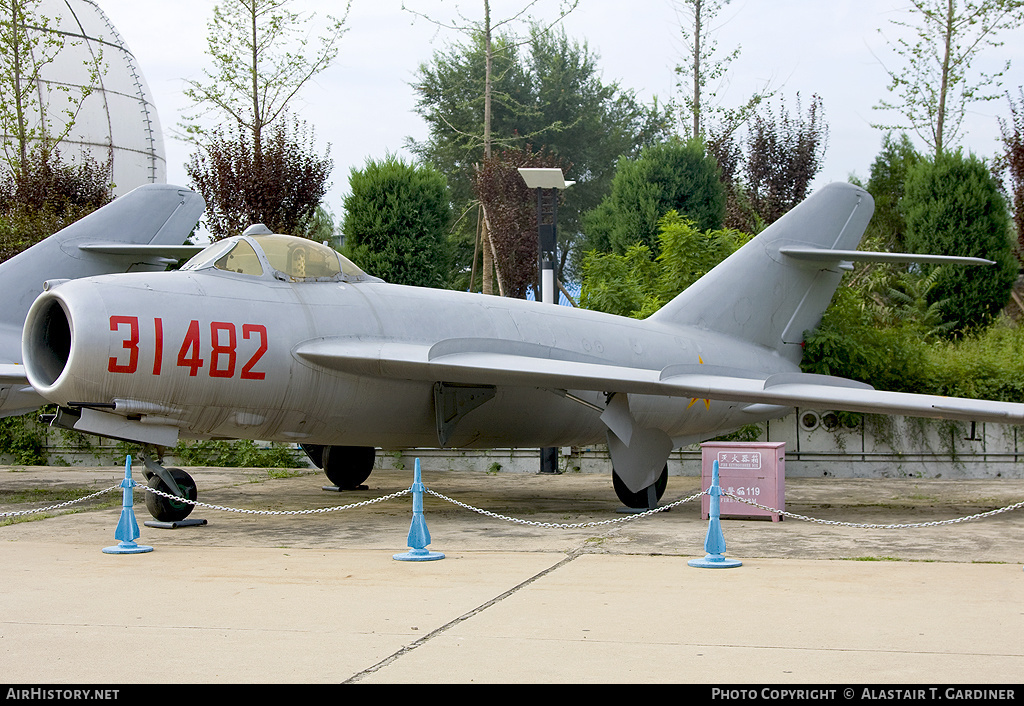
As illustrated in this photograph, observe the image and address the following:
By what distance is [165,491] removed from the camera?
30.1ft

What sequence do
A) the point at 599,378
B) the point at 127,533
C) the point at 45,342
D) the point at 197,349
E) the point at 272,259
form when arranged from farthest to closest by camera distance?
the point at 272,259, the point at 599,378, the point at 45,342, the point at 197,349, the point at 127,533

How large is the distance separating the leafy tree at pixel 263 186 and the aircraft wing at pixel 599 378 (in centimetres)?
1164

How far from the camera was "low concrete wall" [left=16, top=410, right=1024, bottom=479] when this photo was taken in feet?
50.0

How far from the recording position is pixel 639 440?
10609 mm

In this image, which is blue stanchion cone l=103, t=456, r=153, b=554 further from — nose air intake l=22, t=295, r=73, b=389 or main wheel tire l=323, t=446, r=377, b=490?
main wheel tire l=323, t=446, r=377, b=490

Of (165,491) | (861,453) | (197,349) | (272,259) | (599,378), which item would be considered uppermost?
(272,259)

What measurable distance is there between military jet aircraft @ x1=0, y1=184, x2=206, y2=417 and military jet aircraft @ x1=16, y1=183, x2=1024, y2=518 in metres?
3.20

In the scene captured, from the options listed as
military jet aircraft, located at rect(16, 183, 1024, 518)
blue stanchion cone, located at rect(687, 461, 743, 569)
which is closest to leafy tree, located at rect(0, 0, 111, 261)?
military jet aircraft, located at rect(16, 183, 1024, 518)

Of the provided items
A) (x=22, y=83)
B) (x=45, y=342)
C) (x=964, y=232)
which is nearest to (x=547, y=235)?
(x=45, y=342)

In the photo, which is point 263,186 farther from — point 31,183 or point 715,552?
point 715,552

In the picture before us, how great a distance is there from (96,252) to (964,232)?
1625cm

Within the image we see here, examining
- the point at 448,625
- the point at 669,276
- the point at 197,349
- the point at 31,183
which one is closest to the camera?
the point at 448,625

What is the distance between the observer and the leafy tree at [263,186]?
2050 cm
